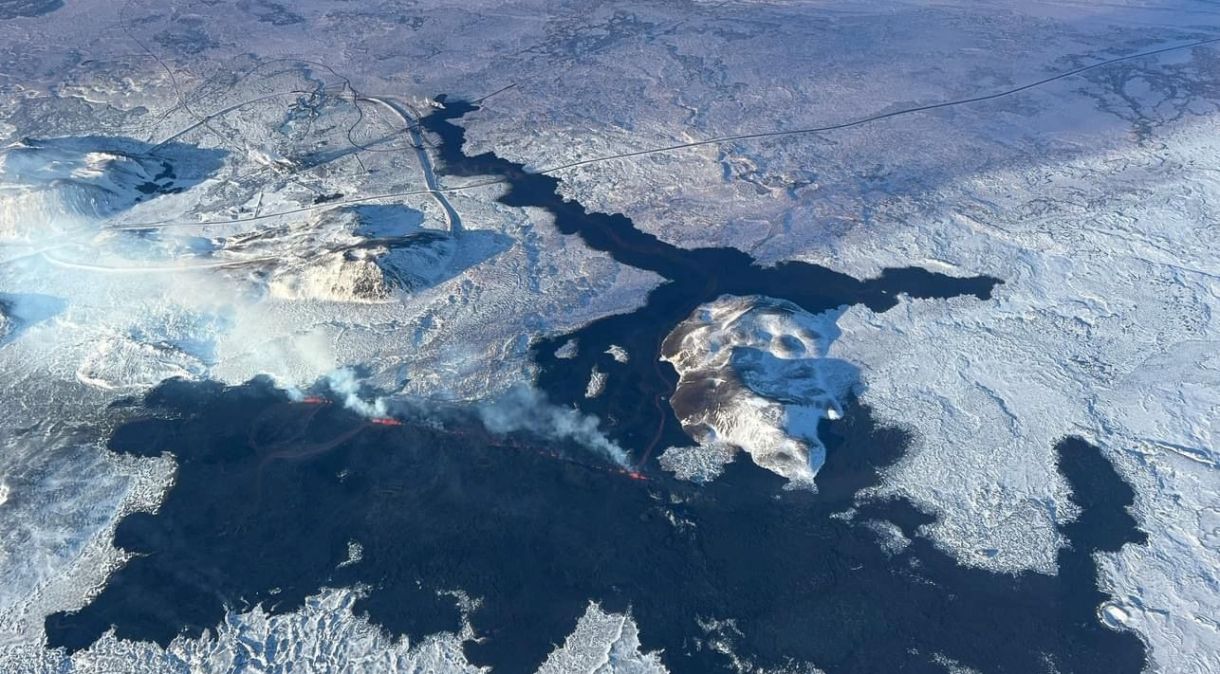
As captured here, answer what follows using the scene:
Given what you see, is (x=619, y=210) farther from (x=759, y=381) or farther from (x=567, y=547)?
(x=567, y=547)

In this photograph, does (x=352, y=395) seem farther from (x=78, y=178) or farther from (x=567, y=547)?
(x=78, y=178)

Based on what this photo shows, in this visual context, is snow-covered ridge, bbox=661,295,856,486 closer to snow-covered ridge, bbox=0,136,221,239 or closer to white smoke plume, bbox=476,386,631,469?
white smoke plume, bbox=476,386,631,469

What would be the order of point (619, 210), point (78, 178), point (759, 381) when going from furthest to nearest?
point (619, 210) → point (78, 178) → point (759, 381)

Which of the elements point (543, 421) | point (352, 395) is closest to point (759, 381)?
point (543, 421)

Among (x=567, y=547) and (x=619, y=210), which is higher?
(x=619, y=210)

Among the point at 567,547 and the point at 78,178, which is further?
the point at 78,178

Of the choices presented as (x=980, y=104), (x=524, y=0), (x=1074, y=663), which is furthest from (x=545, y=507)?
(x=524, y=0)

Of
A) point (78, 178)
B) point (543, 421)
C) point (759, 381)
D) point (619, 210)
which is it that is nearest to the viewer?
point (543, 421)

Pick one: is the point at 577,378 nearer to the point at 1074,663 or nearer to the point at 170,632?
the point at 170,632

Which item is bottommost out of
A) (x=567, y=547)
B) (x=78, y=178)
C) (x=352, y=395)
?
(x=567, y=547)
